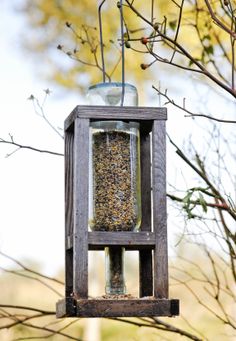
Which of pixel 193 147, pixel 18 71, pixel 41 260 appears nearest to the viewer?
pixel 193 147

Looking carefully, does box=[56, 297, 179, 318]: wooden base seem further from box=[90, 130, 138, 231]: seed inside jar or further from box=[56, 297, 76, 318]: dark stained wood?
box=[90, 130, 138, 231]: seed inside jar

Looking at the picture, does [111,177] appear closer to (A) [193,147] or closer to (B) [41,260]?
(A) [193,147]

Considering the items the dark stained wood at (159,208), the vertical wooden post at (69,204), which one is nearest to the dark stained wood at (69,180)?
the vertical wooden post at (69,204)

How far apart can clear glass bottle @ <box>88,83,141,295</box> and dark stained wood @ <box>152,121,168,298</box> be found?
67 millimetres

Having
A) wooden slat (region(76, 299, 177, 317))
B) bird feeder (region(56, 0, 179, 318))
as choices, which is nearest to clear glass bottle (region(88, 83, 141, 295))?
bird feeder (region(56, 0, 179, 318))

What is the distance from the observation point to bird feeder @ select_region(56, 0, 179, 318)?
6.97 ft

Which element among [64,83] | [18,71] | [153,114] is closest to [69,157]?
[153,114]

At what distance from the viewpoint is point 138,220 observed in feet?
7.34

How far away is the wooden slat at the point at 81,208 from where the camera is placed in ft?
6.89

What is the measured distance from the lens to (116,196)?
2.22 m

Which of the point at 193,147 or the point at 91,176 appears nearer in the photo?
the point at 91,176

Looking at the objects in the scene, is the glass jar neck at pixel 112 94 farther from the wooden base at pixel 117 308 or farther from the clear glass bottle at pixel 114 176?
the wooden base at pixel 117 308

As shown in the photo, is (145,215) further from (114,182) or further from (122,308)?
(122,308)

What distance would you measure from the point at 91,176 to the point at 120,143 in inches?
4.5
